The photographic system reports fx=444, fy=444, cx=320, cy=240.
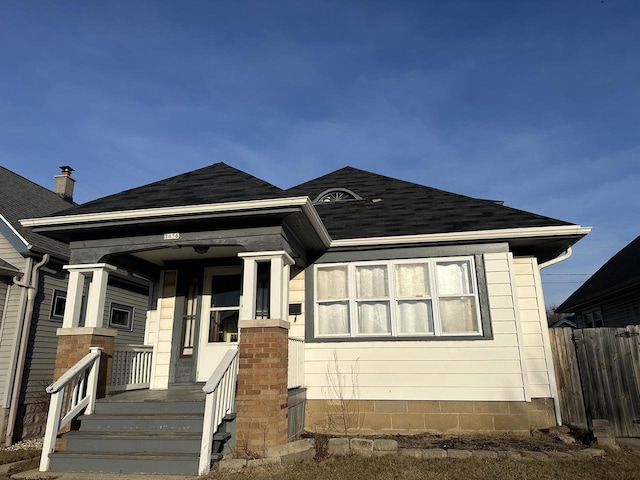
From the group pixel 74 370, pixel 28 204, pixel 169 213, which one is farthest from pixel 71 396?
pixel 28 204

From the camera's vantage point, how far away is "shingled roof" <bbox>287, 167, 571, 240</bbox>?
7.66 metres

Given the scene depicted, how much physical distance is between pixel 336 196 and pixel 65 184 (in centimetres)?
1069

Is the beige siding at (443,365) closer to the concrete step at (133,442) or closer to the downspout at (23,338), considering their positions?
the concrete step at (133,442)

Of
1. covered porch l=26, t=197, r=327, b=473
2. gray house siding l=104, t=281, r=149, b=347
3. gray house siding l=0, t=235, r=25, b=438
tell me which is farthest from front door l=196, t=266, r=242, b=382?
gray house siding l=104, t=281, r=149, b=347

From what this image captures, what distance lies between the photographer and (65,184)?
15.5 meters

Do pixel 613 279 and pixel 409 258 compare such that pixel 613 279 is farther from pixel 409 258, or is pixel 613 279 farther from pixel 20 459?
pixel 20 459

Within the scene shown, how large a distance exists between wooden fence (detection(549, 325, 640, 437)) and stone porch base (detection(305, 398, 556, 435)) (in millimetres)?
660

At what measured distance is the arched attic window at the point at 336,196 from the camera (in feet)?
33.0

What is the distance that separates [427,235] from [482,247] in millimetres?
951

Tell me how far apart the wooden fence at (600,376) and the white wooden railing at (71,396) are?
23.3ft

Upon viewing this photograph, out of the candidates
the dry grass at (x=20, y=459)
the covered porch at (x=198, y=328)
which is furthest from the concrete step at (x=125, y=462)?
the dry grass at (x=20, y=459)

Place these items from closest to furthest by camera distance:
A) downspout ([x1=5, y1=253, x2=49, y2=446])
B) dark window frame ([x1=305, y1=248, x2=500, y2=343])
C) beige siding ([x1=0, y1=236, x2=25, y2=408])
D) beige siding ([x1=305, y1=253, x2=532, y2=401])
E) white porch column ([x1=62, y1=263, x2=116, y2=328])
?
1. white porch column ([x1=62, y1=263, x2=116, y2=328])
2. beige siding ([x1=305, y1=253, x2=532, y2=401])
3. dark window frame ([x1=305, y1=248, x2=500, y2=343])
4. downspout ([x1=5, y1=253, x2=49, y2=446])
5. beige siding ([x1=0, y1=236, x2=25, y2=408])

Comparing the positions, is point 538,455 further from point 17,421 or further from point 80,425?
point 17,421

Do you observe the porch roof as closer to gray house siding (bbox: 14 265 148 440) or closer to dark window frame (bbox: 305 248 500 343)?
dark window frame (bbox: 305 248 500 343)
